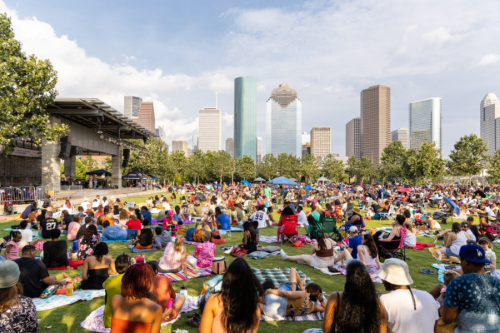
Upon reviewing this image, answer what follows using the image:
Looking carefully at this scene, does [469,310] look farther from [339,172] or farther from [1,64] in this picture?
[339,172]

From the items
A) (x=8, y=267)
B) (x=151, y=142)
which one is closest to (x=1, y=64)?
(x=8, y=267)

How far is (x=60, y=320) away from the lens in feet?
14.4

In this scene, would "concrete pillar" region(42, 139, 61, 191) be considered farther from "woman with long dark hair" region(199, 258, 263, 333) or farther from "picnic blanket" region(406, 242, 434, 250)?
"woman with long dark hair" region(199, 258, 263, 333)

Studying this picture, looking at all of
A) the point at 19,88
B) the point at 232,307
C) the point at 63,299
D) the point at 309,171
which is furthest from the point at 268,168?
the point at 232,307

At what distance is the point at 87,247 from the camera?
6.87 m

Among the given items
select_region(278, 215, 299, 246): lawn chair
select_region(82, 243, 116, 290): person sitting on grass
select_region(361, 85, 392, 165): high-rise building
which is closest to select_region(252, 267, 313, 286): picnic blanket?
select_region(278, 215, 299, 246): lawn chair

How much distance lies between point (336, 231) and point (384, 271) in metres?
7.70

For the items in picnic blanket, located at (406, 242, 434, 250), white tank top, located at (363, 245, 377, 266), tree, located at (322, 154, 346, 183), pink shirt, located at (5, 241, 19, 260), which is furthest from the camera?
tree, located at (322, 154, 346, 183)

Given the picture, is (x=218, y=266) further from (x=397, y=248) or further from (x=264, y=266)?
(x=397, y=248)

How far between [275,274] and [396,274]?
401 cm

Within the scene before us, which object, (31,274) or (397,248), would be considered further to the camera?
(397,248)

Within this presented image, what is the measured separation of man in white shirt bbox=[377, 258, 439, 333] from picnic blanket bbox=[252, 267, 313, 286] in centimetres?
340

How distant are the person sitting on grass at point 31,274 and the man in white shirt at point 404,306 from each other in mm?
5266

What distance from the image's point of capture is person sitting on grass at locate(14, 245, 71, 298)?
15.4 feet
